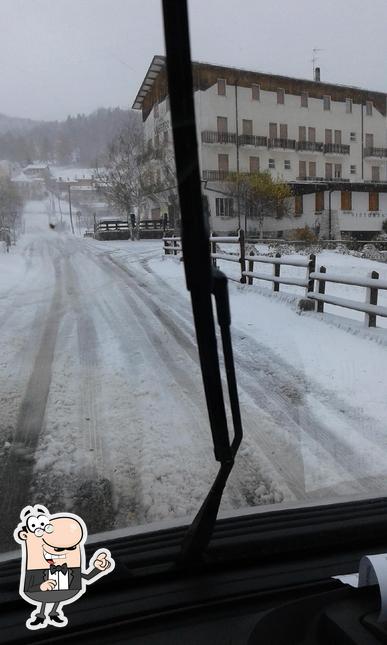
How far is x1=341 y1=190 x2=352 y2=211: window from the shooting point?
13.2 feet

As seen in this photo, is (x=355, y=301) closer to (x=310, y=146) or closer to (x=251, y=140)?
(x=310, y=146)

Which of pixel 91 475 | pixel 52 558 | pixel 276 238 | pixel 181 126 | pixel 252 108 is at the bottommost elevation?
pixel 91 475

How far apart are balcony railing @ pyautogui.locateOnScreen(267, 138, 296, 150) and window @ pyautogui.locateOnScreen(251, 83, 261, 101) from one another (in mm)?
253

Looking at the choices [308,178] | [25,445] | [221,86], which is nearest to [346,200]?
[308,178]

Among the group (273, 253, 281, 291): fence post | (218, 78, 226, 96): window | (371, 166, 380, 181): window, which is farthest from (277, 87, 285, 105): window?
(273, 253, 281, 291): fence post

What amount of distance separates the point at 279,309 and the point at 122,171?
5.35 meters

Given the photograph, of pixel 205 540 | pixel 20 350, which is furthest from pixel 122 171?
pixel 20 350

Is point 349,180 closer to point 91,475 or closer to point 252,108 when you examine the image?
point 252,108

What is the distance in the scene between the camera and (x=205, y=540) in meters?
1.59

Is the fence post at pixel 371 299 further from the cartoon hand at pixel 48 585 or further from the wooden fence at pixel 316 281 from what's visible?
the cartoon hand at pixel 48 585

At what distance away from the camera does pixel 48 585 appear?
4.40ft

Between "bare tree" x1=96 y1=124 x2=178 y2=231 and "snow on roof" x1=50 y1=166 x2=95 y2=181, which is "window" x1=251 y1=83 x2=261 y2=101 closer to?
"bare tree" x1=96 y1=124 x2=178 y2=231

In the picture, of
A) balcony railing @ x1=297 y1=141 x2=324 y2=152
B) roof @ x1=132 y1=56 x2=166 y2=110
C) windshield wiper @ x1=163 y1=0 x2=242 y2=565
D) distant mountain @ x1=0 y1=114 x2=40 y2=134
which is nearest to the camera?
windshield wiper @ x1=163 y1=0 x2=242 y2=565

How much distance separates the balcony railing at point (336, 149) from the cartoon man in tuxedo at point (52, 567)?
9.20 feet
